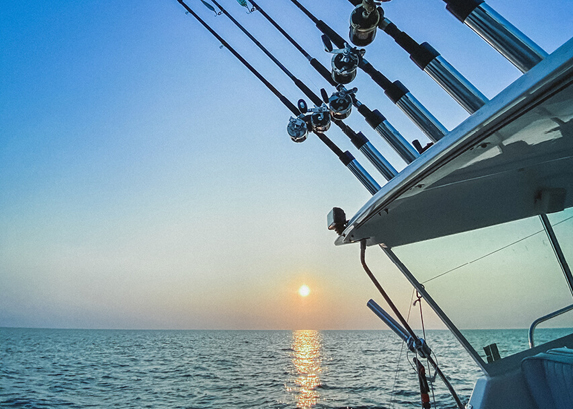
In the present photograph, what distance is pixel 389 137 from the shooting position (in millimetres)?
1826

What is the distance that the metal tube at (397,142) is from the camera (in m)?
1.68

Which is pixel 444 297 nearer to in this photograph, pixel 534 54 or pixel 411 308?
pixel 411 308

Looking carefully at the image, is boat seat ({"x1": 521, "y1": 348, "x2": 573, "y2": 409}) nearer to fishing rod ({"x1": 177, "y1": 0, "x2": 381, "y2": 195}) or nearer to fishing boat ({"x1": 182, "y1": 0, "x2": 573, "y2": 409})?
fishing boat ({"x1": 182, "y1": 0, "x2": 573, "y2": 409})

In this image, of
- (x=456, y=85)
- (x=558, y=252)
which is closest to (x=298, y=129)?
(x=456, y=85)

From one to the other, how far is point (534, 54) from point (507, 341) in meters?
2.28

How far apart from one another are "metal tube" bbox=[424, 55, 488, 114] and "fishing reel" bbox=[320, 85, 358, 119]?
2.54ft

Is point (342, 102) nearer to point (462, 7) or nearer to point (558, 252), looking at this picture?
point (462, 7)

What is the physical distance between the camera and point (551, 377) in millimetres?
2133

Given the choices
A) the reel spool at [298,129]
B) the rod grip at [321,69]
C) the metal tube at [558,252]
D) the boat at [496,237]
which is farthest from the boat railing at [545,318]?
the rod grip at [321,69]

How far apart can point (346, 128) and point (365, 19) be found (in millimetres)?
803

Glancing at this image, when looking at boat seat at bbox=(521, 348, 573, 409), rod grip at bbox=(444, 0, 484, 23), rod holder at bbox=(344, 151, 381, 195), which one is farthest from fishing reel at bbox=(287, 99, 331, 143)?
boat seat at bbox=(521, 348, 573, 409)

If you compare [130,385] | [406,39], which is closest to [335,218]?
A: [406,39]

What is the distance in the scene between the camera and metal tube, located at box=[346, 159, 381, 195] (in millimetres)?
2028

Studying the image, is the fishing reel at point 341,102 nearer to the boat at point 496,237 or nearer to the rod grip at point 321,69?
the rod grip at point 321,69
